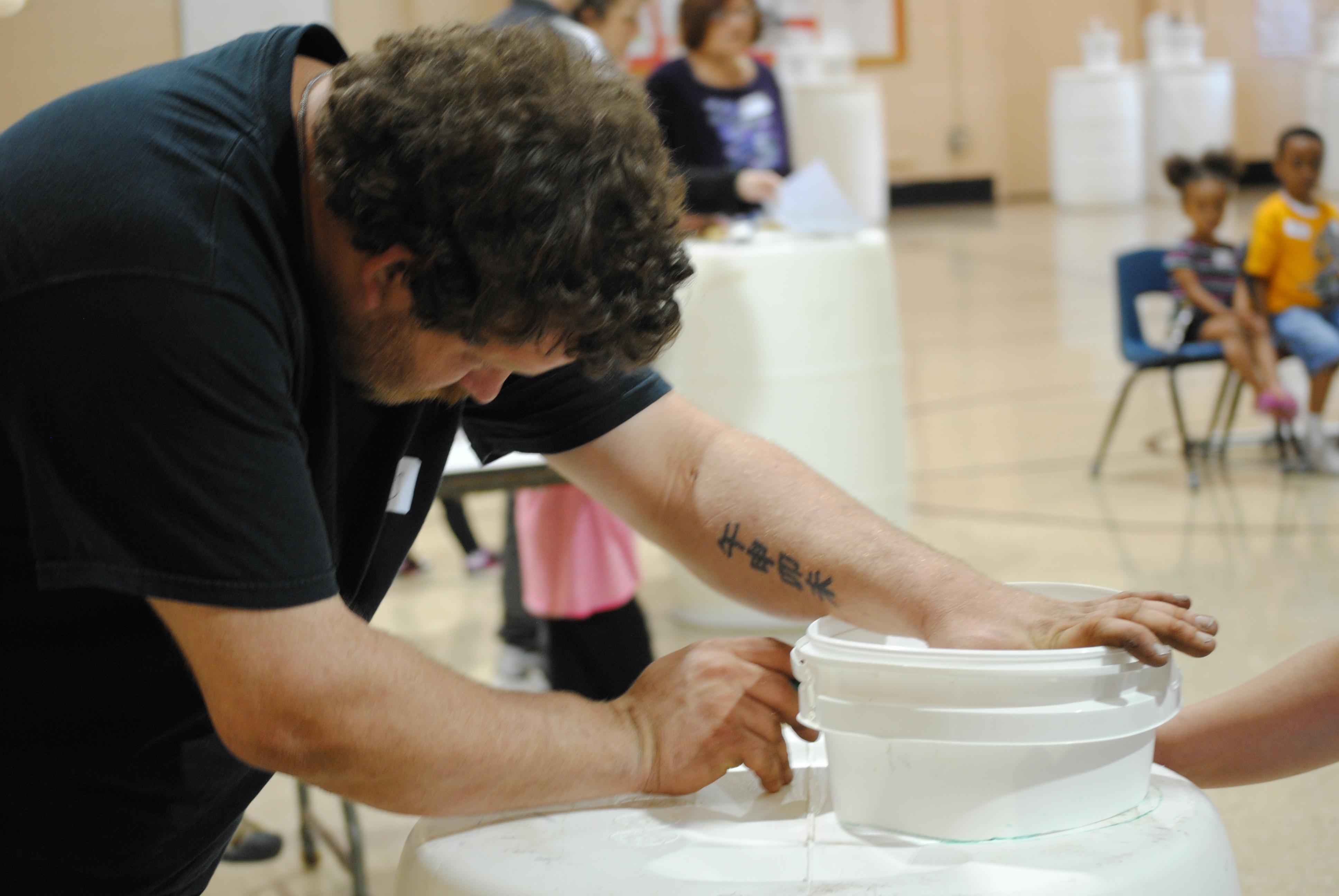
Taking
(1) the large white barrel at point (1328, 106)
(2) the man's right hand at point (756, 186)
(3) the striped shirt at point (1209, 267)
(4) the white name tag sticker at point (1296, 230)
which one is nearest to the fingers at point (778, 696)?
(2) the man's right hand at point (756, 186)

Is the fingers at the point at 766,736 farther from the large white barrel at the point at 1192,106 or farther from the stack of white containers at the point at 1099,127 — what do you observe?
the large white barrel at the point at 1192,106

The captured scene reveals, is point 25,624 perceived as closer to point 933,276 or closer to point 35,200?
point 35,200

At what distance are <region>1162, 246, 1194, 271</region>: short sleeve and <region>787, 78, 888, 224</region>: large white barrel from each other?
20.3 ft

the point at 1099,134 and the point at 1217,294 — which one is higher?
the point at 1099,134

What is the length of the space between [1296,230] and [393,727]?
413 centimetres

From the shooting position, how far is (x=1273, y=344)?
13.8ft

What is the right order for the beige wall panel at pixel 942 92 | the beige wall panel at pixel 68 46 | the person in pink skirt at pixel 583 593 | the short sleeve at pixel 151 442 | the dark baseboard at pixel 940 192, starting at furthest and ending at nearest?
the dark baseboard at pixel 940 192, the beige wall panel at pixel 942 92, the person in pink skirt at pixel 583 593, the beige wall panel at pixel 68 46, the short sleeve at pixel 151 442

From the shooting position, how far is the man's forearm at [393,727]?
0.78m

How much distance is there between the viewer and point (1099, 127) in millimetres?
11281

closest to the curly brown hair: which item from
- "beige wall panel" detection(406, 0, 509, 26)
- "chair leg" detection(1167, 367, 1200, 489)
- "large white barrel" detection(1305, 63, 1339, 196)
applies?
"beige wall panel" detection(406, 0, 509, 26)

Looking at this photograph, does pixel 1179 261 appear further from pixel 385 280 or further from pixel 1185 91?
pixel 1185 91

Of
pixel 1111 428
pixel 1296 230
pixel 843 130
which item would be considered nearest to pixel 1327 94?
pixel 843 130

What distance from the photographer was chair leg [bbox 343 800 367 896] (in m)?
1.93

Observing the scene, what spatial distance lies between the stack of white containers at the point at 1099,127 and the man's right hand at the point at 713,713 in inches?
440
